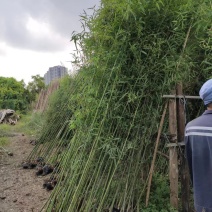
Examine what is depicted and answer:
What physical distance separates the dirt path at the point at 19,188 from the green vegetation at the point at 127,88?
0.78 meters

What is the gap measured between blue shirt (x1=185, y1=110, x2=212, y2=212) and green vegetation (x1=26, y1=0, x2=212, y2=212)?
77cm

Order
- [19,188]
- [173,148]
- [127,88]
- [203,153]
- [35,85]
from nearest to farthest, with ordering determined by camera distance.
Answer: [203,153] → [173,148] → [127,88] → [19,188] → [35,85]

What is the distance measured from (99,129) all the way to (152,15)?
110 cm

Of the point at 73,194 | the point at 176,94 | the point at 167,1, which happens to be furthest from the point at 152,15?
the point at 73,194

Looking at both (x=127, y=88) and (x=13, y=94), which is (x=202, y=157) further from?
(x=13, y=94)

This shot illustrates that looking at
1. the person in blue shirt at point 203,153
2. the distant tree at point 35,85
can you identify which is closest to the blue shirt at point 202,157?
the person in blue shirt at point 203,153

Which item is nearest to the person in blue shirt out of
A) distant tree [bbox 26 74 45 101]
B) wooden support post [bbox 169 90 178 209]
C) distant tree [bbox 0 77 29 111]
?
wooden support post [bbox 169 90 178 209]

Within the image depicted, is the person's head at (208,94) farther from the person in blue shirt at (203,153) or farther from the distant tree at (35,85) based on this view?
the distant tree at (35,85)

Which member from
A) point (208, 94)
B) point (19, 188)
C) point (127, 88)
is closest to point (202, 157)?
point (208, 94)

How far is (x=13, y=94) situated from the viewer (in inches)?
679

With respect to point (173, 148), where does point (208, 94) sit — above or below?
above

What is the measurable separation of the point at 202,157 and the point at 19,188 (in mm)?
3018

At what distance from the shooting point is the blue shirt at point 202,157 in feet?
4.91

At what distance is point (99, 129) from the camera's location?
2.38m
